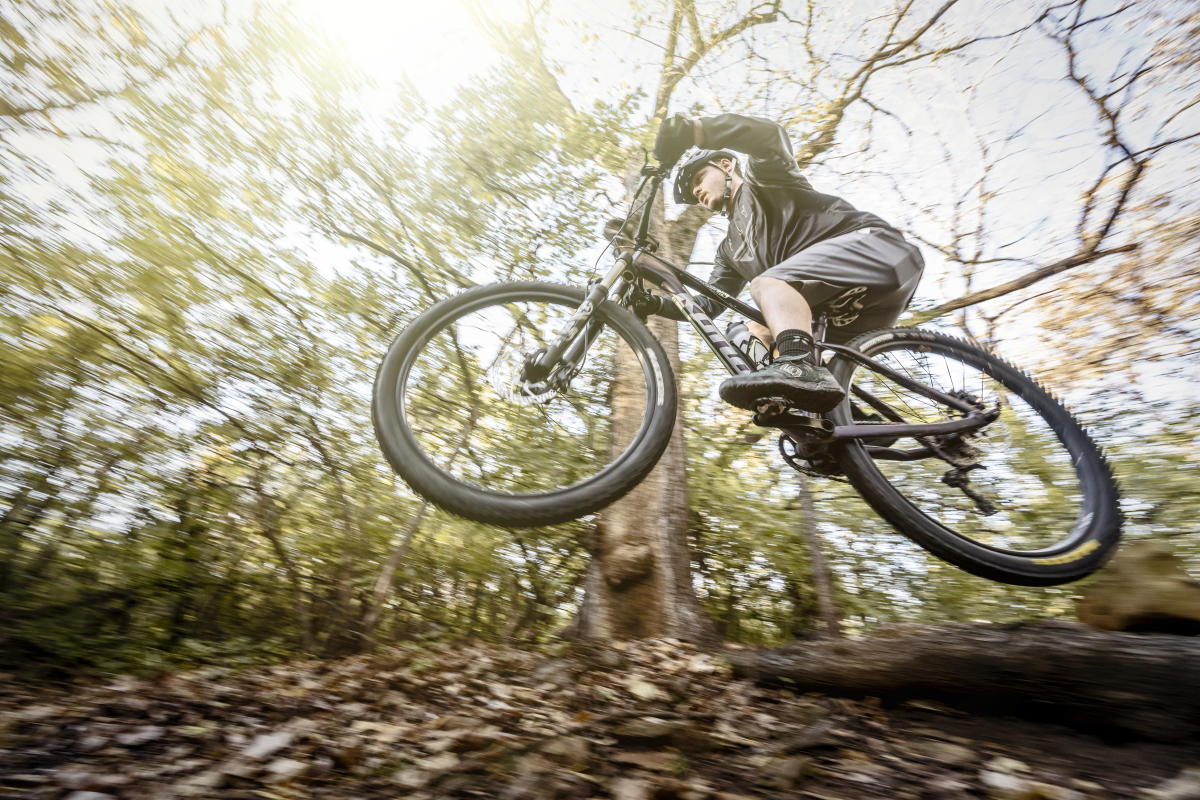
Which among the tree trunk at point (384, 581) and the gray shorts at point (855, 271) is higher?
the gray shorts at point (855, 271)

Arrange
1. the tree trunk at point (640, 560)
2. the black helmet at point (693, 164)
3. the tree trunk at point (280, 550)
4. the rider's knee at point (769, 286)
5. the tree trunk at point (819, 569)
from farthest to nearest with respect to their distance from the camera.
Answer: the tree trunk at point (819, 569) → the tree trunk at point (280, 550) → the tree trunk at point (640, 560) → the black helmet at point (693, 164) → the rider's knee at point (769, 286)

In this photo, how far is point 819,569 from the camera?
15.1ft

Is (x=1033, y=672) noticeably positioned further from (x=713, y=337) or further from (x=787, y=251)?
(x=787, y=251)

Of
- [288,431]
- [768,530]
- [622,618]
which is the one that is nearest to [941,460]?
[622,618]

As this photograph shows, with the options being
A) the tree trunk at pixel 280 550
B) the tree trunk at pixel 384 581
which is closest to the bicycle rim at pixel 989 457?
the tree trunk at pixel 384 581

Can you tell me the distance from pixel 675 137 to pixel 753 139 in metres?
0.29

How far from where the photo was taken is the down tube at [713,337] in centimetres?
205

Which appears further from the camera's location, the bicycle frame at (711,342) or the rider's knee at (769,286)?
the rider's knee at (769,286)

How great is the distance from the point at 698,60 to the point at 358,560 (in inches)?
235

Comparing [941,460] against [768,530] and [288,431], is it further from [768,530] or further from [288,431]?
[288,431]

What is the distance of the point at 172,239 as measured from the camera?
328 centimetres

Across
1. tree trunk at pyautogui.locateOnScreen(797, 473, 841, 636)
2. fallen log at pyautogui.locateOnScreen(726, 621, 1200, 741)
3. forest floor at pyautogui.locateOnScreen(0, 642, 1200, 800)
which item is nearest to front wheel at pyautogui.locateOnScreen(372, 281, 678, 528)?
forest floor at pyautogui.locateOnScreen(0, 642, 1200, 800)

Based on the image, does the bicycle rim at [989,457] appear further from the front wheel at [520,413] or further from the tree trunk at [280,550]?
the tree trunk at [280,550]

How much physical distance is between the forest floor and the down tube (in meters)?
1.23
